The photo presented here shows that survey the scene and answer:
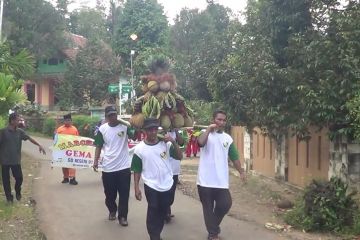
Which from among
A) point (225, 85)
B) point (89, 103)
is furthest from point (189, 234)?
point (89, 103)

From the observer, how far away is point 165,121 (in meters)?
6.47

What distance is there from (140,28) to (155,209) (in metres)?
32.3

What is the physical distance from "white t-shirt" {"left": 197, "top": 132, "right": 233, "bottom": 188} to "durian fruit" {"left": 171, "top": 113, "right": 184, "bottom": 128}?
449 mm

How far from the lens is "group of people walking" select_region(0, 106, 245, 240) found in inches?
235

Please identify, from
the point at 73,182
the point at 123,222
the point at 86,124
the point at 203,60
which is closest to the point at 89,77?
the point at 86,124

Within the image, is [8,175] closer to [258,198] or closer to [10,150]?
[10,150]

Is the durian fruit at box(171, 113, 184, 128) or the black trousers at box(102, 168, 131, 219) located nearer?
the durian fruit at box(171, 113, 184, 128)

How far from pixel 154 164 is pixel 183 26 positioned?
33.3 m

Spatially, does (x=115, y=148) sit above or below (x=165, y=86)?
below

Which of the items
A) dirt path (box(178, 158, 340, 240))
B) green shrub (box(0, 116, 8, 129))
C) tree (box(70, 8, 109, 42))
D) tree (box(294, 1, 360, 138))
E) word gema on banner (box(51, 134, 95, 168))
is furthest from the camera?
tree (box(70, 8, 109, 42))

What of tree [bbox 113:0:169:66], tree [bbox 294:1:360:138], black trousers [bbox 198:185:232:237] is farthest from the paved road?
tree [bbox 113:0:169:66]

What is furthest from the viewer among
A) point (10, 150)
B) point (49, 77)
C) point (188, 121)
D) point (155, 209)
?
point (49, 77)

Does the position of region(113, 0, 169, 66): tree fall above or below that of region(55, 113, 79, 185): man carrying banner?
above

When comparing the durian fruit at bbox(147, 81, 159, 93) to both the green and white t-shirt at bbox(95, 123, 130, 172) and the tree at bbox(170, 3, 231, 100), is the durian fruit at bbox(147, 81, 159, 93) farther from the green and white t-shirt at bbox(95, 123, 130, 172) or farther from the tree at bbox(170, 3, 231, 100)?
the tree at bbox(170, 3, 231, 100)
